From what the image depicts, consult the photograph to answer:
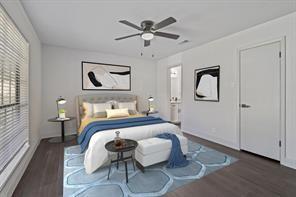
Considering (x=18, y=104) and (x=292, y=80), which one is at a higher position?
(x=292, y=80)

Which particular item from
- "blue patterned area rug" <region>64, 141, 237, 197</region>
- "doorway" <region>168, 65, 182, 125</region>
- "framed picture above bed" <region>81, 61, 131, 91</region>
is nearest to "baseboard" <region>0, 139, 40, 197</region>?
"blue patterned area rug" <region>64, 141, 237, 197</region>

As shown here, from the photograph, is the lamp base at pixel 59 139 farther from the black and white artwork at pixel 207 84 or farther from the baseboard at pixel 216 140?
the black and white artwork at pixel 207 84

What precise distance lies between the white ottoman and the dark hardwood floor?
58 cm

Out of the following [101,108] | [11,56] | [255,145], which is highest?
[11,56]

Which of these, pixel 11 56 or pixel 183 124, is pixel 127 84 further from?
pixel 11 56

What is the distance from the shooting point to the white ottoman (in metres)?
2.34

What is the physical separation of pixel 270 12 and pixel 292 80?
1206 millimetres

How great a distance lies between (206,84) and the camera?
4047 mm

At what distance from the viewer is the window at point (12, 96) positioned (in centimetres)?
178

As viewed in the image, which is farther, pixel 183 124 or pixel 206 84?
pixel 183 124

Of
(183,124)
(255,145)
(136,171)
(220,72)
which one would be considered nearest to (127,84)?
(183,124)

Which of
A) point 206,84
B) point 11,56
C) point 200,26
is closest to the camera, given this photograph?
point 11,56

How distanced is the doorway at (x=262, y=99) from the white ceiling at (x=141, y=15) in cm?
64

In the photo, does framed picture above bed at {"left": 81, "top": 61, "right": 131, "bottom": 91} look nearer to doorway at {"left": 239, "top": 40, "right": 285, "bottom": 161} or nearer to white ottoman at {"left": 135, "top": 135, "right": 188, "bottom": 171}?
white ottoman at {"left": 135, "top": 135, "right": 188, "bottom": 171}
